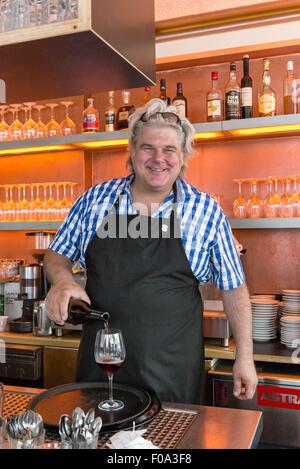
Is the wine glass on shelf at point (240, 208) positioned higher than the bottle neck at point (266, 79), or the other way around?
the bottle neck at point (266, 79)

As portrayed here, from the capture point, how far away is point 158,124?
193 centimetres

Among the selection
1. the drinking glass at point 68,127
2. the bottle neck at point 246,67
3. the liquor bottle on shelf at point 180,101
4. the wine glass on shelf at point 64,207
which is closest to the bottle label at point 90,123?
the drinking glass at point 68,127

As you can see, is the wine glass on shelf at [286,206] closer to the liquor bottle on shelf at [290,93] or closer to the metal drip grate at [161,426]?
the liquor bottle on shelf at [290,93]

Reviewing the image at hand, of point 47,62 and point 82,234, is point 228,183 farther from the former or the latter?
point 47,62

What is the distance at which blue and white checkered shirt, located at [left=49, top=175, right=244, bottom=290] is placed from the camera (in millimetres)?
1927

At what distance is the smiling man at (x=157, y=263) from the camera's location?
175 cm

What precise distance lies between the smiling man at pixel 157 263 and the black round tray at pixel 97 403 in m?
0.30

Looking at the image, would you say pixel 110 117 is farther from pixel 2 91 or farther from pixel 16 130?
pixel 2 91

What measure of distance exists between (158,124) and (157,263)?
22.2 inches

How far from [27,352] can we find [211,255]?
1392mm

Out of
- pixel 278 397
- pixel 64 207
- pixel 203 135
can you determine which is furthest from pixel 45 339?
pixel 203 135

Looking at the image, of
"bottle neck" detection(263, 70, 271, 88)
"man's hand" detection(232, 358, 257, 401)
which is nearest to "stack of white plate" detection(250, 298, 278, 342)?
"man's hand" detection(232, 358, 257, 401)

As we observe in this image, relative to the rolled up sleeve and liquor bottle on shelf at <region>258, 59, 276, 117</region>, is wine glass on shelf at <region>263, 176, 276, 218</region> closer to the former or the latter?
liquor bottle on shelf at <region>258, 59, 276, 117</region>

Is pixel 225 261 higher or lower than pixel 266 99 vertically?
lower
